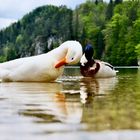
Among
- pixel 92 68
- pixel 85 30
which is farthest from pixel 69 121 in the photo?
pixel 85 30

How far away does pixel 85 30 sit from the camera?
420ft

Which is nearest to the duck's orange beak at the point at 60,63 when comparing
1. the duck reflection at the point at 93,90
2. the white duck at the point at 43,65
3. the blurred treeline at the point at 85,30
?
the white duck at the point at 43,65

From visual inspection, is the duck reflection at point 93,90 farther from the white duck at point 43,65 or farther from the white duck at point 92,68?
the white duck at point 92,68

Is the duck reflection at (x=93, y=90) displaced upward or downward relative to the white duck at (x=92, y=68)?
downward

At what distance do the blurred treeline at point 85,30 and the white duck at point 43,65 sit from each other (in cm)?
7898

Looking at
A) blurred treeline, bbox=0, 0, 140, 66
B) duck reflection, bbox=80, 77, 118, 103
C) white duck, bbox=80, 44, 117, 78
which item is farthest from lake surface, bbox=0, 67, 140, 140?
blurred treeline, bbox=0, 0, 140, 66

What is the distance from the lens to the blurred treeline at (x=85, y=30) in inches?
4205

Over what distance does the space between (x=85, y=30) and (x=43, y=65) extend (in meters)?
119

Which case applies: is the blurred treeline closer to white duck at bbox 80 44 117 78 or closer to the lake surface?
white duck at bbox 80 44 117 78

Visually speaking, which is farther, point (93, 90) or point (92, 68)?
point (92, 68)

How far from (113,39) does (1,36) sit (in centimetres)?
8987

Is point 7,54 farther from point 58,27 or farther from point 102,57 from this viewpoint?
point 102,57

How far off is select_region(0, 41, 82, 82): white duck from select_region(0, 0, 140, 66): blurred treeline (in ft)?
259

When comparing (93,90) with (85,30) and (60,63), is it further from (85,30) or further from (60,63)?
(85,30)
